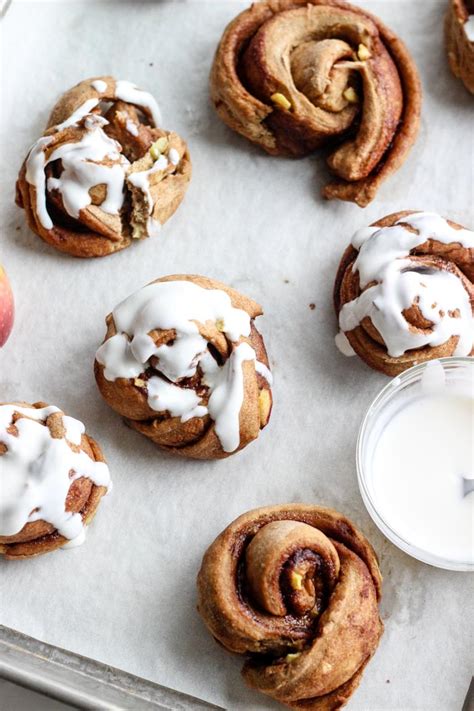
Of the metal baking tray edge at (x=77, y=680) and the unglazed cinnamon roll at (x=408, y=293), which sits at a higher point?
the unglazed cinnamon roll at (x=408, y=293)

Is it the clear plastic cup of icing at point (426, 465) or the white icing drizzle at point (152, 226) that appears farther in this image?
the white icing drizzle at point (152, 226)

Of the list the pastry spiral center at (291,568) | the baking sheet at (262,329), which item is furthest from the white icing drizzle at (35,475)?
the pastry spiral center at (291,568)

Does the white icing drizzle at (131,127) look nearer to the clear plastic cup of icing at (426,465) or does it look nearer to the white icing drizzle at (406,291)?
the white icing drizzle at (406,291)

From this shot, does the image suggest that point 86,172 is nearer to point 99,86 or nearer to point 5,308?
point 99,86

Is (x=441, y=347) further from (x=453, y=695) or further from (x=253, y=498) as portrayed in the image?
(x=453, y=695)

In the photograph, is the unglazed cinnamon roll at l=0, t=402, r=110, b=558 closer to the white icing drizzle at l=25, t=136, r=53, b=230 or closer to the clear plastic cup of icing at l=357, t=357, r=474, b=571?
the white icing drizzle at l=25, t=136, r=53, b=230

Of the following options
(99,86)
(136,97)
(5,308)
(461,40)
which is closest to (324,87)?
(461,40)
